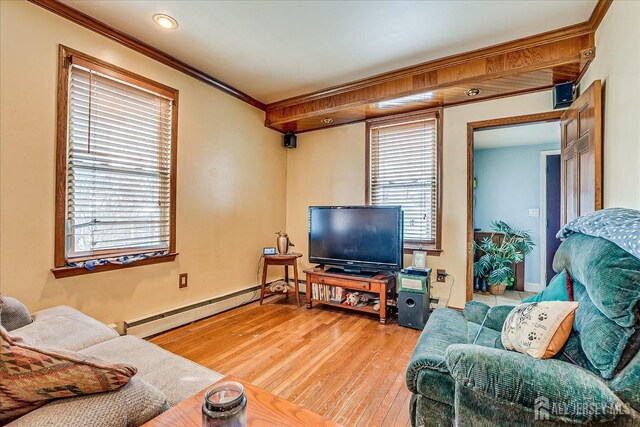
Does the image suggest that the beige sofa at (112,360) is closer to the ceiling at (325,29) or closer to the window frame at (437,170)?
the ceiling at (325,29)

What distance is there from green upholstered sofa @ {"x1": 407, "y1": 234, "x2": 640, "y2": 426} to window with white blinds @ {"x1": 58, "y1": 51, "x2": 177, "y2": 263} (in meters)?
2.46

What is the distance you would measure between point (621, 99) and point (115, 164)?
3.59 meters

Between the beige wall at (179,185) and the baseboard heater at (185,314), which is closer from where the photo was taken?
the beige wall at (179,185)

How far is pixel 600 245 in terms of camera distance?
3.98 feet

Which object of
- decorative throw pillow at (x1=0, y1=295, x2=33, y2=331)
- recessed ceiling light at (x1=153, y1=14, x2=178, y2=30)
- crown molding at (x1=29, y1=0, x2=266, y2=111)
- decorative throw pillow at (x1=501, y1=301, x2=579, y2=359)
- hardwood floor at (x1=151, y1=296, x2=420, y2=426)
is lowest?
hardwood floor at (x1=151, y1=296, x2=420, y2=426)

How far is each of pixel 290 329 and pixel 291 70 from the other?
8.47 feet

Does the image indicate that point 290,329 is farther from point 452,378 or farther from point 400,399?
point 452,378

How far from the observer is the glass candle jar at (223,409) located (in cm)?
75

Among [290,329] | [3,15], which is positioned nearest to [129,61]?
[3,15]

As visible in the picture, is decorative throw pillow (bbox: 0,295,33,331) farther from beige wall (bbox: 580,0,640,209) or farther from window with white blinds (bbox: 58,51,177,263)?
beige wall (bbox: 580,0,640,209)

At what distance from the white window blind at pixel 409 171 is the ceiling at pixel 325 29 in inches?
31.5

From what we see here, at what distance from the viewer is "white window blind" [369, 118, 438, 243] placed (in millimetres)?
3342

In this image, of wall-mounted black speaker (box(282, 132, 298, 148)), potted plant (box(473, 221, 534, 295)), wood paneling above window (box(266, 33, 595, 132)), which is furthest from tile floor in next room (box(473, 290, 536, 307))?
wall-mounted black speaker (box(282, 132, 298, 148))

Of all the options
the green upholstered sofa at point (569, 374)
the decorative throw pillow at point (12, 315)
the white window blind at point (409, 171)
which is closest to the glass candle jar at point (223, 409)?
the green upholstered sofa at point (569, 374)
